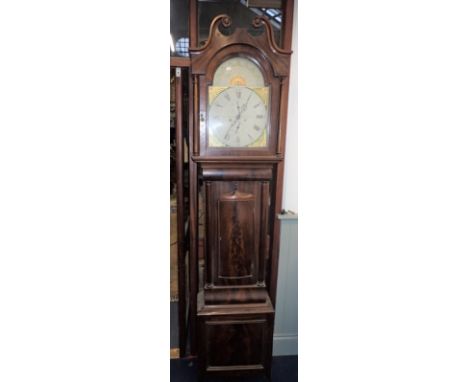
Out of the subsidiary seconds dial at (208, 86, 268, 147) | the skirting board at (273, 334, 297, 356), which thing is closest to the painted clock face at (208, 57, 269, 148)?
the subsidiary seconds dial at (208, 86, 268, 147)

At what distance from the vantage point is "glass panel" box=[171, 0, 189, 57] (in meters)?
2.14

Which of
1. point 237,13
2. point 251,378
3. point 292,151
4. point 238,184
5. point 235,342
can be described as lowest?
point 251,378

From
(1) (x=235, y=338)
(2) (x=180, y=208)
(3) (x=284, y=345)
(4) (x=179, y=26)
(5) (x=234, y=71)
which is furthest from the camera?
(4) (x=179, y=26)

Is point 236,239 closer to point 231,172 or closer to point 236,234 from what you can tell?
point 236,234

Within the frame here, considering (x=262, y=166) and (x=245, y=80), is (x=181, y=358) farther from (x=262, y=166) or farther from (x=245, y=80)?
(x=245, y=80)

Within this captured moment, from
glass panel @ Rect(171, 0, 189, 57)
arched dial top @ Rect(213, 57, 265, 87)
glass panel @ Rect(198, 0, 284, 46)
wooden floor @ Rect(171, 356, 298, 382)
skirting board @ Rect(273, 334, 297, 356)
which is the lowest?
wooden floor @ Rect(171, 356, 298, 382)

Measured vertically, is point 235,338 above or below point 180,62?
below

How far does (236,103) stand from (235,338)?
1.01 meters

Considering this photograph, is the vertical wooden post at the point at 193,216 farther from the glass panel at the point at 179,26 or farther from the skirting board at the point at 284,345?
the glass panel at the point at 179,26

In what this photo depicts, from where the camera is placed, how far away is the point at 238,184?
3.59ft

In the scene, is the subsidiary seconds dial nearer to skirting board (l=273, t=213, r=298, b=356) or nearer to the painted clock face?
the painted clock face

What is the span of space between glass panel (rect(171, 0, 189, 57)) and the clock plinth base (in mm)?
1973

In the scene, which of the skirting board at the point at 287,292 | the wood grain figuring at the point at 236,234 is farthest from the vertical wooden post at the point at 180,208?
the skirting board at the point at 287,292

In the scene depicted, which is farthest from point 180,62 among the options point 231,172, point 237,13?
point 237,13
